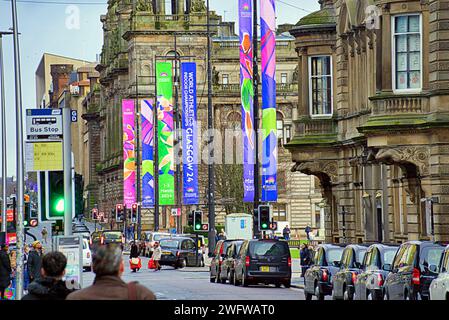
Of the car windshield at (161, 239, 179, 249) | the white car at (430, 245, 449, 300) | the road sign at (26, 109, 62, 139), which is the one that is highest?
the road sign at (26, 109, 62, 139)

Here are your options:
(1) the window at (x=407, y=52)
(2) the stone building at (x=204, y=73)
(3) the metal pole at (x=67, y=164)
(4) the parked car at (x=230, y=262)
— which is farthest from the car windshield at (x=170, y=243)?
(2) the stone building at (x=204, y=73)

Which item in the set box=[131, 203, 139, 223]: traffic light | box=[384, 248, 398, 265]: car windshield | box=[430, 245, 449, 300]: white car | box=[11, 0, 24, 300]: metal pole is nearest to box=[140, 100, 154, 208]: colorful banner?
box=[131, 203, 139, 223]: traffic light

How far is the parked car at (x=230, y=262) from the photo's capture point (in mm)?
49438

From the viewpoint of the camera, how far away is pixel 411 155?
147ft

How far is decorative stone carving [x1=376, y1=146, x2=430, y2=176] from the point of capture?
4462 cm

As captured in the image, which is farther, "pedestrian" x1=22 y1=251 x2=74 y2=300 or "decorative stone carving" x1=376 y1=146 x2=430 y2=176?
"decorative stone carving" x1=376 y1=146 x2=430 y2=176

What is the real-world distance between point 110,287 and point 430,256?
15749mm

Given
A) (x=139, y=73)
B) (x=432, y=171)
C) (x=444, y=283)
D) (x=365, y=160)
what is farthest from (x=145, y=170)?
(x=444, y=283)

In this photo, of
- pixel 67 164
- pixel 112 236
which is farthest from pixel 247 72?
pixel 112 236

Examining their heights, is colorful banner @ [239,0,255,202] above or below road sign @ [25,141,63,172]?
above

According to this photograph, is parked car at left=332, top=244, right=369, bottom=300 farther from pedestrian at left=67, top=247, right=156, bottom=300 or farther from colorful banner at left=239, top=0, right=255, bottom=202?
colorful banner at left=239, top=0, right=255, bottom=202

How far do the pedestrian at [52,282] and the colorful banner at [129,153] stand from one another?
96424mm

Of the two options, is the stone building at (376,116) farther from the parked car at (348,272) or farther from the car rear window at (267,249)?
the parked car at (348,272)

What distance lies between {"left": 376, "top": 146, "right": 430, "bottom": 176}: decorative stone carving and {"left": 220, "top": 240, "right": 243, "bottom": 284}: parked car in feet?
23.3
